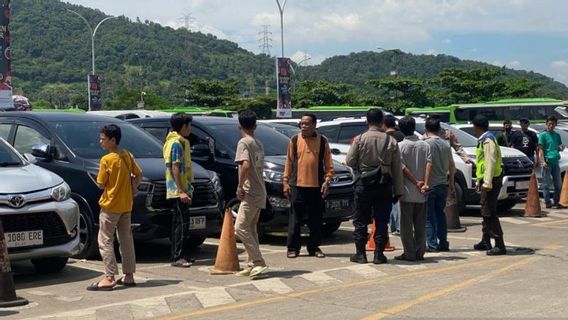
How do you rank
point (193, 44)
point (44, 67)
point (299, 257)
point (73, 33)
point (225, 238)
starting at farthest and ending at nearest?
point (193, 44), point (73, 33), point (44, 67), point (299, 257), point (225, 238)

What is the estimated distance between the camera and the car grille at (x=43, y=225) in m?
8.60

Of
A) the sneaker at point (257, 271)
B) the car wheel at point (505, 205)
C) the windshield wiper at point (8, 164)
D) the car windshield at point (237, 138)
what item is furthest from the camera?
the car wheel at point (505, 205)

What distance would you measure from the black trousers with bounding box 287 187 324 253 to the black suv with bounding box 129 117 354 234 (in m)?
1.20

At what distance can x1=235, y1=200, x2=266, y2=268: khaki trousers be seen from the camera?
9.35 meters

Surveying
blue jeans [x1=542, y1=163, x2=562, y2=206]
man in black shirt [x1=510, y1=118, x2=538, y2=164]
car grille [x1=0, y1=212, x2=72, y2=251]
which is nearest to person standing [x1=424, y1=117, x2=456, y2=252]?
car grille [x1=0, y1=212, x2=72, y2=251]

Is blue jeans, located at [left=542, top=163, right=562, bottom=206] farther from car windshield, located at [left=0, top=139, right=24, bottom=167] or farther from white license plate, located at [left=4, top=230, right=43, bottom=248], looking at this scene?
white license plate, located at [left=4, top=230, right=43, bottom=248]

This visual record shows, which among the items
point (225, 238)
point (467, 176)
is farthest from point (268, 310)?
point (467, 176)

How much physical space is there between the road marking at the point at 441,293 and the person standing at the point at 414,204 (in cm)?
118

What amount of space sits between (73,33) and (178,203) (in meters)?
128

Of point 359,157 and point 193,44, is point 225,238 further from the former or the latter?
point 193,44

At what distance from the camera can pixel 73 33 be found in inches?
5207

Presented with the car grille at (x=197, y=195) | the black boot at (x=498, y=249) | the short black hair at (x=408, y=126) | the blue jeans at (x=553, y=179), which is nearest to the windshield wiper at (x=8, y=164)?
the car grille at (x=197, y=195)

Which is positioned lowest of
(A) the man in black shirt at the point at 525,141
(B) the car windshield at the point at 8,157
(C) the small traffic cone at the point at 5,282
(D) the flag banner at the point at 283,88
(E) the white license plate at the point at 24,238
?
(C) the small traffic cone at the point at 5,282

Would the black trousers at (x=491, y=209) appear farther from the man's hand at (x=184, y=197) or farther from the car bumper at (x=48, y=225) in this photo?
the car bumper at (x=48, y=225)
